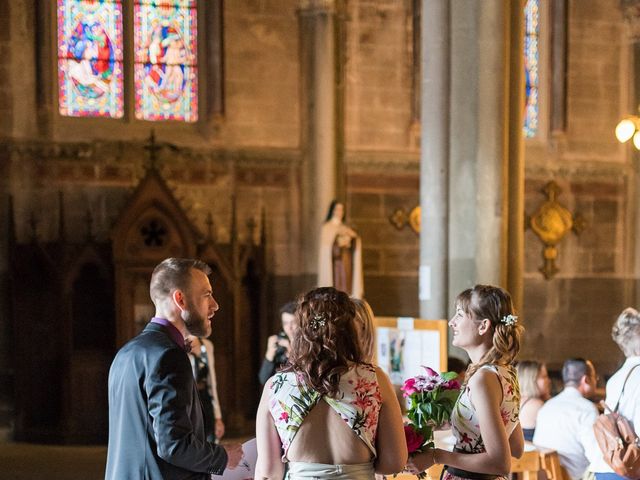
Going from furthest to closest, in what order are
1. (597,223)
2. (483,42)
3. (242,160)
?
1. (597,223)
2. (242,160)
3. (483,42)

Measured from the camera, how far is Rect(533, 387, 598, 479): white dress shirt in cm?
493

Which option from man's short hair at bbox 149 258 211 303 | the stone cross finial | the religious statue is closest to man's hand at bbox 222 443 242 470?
man's short hair at bbox 149 258 211 303

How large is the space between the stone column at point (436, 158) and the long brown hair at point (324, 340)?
5.00 metres

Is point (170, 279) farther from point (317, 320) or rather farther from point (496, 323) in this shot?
point (496, 323)

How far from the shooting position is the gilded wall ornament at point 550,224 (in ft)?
41.4

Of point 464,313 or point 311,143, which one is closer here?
point 464,313

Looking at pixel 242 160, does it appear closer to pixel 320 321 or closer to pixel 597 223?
pixel 597 223

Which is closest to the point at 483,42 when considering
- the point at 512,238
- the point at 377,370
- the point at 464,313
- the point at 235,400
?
the point at 512,238

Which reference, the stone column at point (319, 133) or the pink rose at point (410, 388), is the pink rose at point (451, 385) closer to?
the pink rose at point (410, 388)

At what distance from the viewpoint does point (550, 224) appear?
12.6 meters

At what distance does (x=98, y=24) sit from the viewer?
11.6 meters

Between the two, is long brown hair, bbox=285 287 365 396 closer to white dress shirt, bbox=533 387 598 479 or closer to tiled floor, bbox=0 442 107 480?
white dress shirt, bbox=533 387 598 479

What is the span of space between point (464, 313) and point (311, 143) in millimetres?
9060

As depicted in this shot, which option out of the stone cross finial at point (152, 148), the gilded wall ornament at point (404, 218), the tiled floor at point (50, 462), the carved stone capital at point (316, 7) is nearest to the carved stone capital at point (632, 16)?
the gilded wall ornament at point (404, 218)
